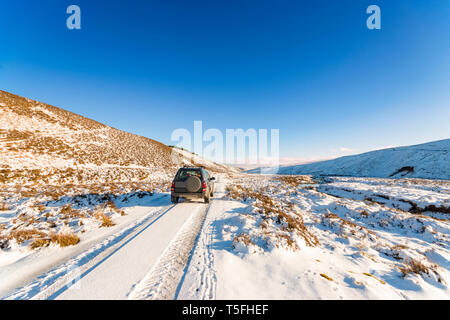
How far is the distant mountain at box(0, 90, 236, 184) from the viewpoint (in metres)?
17.6

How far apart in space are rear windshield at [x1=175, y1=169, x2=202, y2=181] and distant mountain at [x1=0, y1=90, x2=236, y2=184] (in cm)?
1511

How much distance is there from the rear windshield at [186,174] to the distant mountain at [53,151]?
15.1 metres

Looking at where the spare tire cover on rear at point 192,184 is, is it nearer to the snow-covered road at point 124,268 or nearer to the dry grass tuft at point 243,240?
the snow-covered road at point 124,268

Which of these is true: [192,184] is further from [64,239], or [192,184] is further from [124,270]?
[124,270]

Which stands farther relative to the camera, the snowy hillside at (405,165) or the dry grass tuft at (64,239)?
the snowy hillside at (405,165)

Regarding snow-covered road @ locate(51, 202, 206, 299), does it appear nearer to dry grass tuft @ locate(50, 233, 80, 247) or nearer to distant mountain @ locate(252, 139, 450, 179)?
dry grass tuft @ locate(50, 233, 80, 247)

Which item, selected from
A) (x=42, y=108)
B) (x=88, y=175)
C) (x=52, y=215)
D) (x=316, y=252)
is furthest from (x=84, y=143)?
(x=316, y=252)

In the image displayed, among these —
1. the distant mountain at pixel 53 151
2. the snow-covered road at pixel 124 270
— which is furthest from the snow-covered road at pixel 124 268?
the distant mountain at pixel 53 151

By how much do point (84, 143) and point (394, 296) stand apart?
142ft

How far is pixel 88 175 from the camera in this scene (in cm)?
1939

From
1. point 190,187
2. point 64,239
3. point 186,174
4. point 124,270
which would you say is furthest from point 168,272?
Answer: point 186,174

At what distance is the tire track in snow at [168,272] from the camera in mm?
2666

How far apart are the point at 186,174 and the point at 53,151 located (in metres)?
28.1
